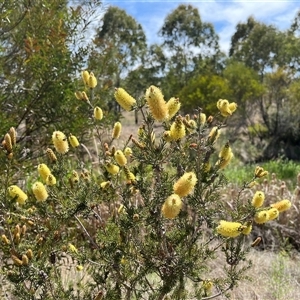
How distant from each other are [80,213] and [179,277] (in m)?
0.37

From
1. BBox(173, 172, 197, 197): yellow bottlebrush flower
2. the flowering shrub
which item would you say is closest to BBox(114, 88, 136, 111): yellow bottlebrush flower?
the flowering shrub

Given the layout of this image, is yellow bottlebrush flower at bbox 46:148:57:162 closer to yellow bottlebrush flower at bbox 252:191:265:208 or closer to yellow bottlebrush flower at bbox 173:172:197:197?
yellow bottlebrush flower at bbox 173:172:197:197

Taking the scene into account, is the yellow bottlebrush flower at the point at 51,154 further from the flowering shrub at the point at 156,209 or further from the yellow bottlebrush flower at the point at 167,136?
the yellow bottlebrush flower at the point at 167,136

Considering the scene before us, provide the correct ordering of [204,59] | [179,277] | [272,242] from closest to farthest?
[179,277]
[272,242]
[204,59]

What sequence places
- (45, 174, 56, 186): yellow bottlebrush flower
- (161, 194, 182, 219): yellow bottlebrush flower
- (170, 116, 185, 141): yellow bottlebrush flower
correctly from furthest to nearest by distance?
Result: 1. (45, 174, 56, 186): yellow bottlebrush flower
2. (170, 116, 185, 141): yellow bottlebrush flower
3. (161, 194, 182, 219): yellow bottlebrush flower

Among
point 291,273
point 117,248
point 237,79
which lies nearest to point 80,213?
point 117,248

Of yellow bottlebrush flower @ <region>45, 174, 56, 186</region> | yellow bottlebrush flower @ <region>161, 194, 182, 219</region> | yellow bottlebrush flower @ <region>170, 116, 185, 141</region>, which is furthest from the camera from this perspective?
Result: yellow bottlebrush flower @ <region>45, 174, 56, 186</region>

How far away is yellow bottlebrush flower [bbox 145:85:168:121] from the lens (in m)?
1.20

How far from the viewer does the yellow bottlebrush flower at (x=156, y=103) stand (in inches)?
47.3

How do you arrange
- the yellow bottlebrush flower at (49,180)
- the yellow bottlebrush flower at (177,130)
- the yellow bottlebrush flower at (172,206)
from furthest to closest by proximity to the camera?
1. the yellow bottlebrush flower at (49,180)
2. the yellow bottlebrush flower at (177,130)
3. the yellow bottlebrush flower at (172,206)

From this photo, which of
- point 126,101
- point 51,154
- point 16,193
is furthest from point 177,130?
point 16,193

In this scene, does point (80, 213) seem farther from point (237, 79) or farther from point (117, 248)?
point (237, 79)

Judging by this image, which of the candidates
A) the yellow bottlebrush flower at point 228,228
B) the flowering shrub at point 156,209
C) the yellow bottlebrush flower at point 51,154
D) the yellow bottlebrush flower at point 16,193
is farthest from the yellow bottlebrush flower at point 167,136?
the yellow bottlebrush flower at point 16,193

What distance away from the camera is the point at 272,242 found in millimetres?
3764
